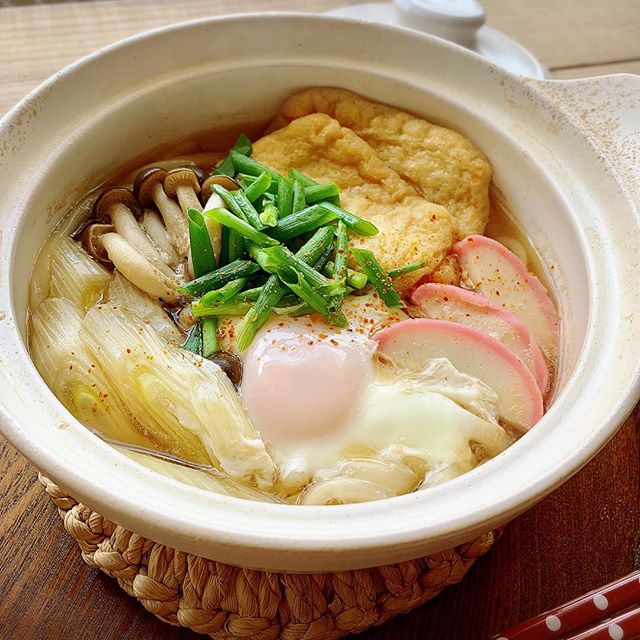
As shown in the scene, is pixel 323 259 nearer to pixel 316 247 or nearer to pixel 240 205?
pixel 316 247

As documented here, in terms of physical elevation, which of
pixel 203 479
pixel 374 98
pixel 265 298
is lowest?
pixel 203 479

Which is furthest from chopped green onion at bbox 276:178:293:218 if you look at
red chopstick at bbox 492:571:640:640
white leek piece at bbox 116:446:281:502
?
red chopstick at bbox 492:571:640:640

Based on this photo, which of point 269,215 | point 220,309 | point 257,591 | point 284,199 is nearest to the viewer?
point 257,591

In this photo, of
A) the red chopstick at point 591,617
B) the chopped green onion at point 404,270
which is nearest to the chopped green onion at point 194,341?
the chopped green onion at point 404,270

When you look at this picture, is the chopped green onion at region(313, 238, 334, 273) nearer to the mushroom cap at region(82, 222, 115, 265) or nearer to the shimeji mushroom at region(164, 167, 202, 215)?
the shimeji mushroom at region(164, 167, 202, 215)

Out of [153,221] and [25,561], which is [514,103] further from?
[25,561]

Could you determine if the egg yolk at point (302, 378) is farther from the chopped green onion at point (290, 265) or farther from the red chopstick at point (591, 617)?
the red chopstick at point (591, 617)

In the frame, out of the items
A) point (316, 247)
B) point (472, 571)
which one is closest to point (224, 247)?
point (316, 247)
